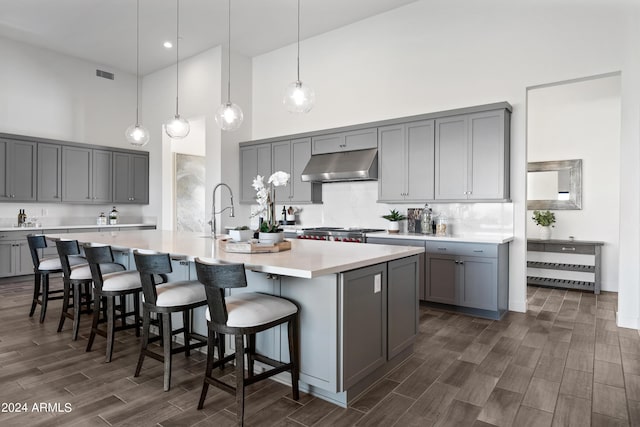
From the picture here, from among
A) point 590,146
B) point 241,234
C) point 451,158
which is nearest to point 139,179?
point 241,234

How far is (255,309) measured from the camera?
2180 mm

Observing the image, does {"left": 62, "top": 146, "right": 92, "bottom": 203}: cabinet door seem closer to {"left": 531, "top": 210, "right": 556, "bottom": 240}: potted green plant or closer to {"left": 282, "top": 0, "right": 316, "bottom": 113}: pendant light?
{"left": 282, "top": 0, "right": 316, "bottom": 113}: pendant light

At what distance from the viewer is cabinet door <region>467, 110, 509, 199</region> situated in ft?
14.1

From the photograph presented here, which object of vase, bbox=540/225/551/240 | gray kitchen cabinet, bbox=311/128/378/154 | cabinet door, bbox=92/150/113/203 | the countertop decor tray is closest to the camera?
the countertop decor tray

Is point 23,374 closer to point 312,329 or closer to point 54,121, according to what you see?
point 312,329

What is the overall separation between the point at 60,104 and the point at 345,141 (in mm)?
5462

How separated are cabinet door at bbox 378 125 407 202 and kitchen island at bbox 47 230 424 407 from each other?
7.25 feet

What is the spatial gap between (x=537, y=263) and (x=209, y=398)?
213 inches

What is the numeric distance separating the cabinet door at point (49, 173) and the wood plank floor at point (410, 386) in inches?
141

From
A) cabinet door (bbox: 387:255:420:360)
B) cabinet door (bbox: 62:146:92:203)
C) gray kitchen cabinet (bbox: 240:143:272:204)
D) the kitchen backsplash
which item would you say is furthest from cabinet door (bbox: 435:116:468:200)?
cabinet door (bbox: 62:146:92:203)

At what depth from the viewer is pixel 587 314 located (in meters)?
4.38

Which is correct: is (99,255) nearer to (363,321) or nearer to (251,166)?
(363,321)

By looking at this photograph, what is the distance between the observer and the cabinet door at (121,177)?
7641mm

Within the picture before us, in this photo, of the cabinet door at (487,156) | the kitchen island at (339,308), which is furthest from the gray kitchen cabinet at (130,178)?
the cabinet door at (487,156)
